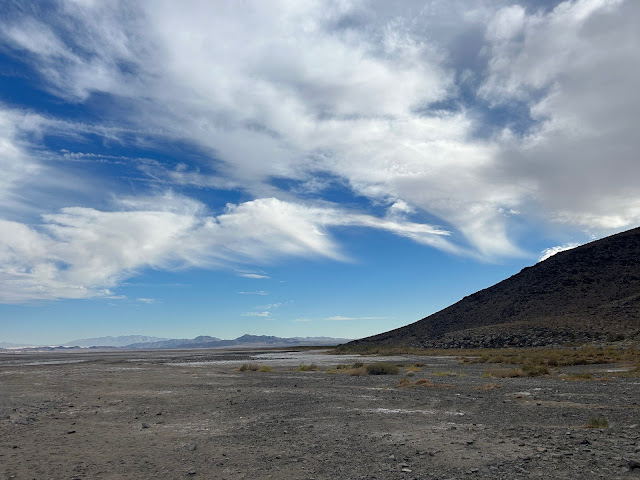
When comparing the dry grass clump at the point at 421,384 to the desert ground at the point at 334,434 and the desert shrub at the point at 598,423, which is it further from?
the desert shrub at the point at 598,423

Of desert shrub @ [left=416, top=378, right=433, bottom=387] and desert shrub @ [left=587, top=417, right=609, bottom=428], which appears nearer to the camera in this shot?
desert shrub @ [left=587, top=417, right=609, bottom=428]

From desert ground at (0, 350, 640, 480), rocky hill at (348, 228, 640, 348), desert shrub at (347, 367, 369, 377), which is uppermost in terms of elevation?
rocky hill at (348, 228, 640, 348)

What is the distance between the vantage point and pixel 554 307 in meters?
82.2

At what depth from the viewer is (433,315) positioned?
380 ft

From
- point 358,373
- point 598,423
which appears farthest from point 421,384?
point 598,423

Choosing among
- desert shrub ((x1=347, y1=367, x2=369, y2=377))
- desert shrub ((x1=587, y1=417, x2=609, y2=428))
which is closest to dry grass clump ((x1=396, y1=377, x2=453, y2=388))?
desert shrub ((x1=347, y1=367, x2=369, y2=377))

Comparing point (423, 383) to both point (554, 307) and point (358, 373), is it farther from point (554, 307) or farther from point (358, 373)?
point (554, 307)

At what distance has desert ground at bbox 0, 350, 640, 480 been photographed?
8.97 m

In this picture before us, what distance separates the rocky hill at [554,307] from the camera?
66.0m

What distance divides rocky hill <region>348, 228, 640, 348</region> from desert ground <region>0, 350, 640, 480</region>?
47.2m

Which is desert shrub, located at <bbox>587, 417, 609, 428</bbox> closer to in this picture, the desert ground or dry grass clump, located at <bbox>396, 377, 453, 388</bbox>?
the desert ground

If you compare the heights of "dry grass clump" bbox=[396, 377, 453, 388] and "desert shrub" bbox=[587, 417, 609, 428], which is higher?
"dry grass clump" bbox=[396, 377, 453, 388]

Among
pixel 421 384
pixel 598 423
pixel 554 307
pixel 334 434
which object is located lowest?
pixel 334 434

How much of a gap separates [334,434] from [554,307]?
265 feet
